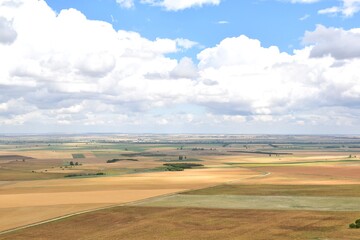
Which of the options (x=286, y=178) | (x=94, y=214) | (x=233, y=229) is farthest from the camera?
(x=286, y=178)

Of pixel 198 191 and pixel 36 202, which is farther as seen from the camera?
pixel 198 191

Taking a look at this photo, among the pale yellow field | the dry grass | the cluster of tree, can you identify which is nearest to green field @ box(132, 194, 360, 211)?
the dry grass

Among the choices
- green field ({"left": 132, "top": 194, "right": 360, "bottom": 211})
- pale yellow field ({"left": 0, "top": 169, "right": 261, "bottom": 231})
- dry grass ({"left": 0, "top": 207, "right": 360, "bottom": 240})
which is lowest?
dry grass ({"left": 0, "top": 207, "right": 360, "bottom": 240})

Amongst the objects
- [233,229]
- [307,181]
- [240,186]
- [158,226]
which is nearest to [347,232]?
[233,229]

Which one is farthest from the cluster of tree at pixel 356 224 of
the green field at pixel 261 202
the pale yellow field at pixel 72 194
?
the pale yellow field at pixel 72 194

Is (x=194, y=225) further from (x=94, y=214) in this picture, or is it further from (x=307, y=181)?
(x=307, y=181)

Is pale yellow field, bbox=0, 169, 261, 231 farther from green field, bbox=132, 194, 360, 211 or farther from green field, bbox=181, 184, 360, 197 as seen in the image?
green field, bbox=132, 194, 360, 211

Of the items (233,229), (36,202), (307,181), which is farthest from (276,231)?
(307,181)

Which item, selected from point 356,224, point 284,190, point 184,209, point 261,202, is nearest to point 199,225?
point 184,209

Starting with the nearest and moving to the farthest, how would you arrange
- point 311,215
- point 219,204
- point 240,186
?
point 311,215
point 219,204
point 240,186
